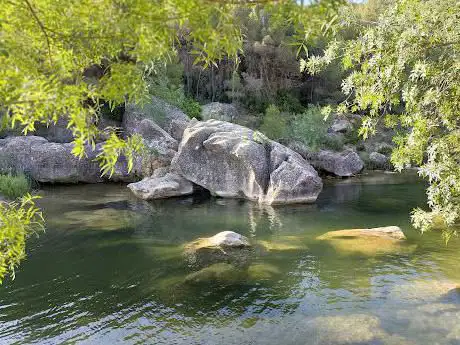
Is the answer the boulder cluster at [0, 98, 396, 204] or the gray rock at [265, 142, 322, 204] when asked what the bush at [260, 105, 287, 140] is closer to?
the boulder cluster at [0, 98, 396, 204]

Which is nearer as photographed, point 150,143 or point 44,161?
point 44,161

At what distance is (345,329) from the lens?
1140 cm

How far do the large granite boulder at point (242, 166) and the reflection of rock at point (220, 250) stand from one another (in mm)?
10139

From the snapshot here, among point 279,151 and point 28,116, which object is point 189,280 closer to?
point 28,116

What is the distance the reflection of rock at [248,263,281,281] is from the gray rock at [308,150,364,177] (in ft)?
90.7

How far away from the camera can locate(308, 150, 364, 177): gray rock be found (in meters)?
42.3

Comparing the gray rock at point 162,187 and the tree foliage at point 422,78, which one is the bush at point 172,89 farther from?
the tree foliage at point 422,78

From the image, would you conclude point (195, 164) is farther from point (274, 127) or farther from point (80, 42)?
point (80, 42)

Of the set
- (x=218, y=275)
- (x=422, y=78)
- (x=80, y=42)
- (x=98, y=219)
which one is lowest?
(x=218, y=275)

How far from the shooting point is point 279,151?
100 feet

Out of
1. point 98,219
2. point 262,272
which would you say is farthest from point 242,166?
point 262,272

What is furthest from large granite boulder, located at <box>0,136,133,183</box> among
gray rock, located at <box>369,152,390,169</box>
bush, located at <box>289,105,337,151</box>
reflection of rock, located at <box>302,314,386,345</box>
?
gray rock, located at <box>369,152,390,169</box>

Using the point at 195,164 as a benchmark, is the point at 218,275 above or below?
below

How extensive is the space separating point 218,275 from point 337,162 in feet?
97.2
